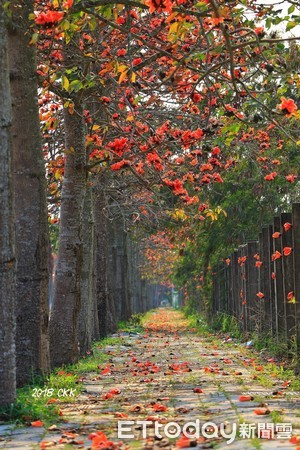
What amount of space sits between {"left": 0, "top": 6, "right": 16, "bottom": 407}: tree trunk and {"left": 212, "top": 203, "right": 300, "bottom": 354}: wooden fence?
396 cm

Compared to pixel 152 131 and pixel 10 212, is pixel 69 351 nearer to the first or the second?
pixel 152 131

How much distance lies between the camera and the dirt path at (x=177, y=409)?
6.29 metres

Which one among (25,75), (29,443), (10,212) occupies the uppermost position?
(25,75)

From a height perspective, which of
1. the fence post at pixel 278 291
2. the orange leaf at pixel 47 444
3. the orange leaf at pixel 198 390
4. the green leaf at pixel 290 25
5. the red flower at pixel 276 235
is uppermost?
the green leaf at pixel 290 25

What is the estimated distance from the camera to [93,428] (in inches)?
282

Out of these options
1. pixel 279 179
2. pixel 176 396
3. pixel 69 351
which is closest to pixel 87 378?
pixel 69 351

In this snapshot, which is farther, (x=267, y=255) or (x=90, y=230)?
(x=90, y=230)

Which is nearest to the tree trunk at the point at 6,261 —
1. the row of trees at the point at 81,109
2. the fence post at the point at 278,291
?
the row of trees at the point at 81,109

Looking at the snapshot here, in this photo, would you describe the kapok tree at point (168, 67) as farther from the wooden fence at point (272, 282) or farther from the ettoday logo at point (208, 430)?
the ettoday logo at point (208, 430)

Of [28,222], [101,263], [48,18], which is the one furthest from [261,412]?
[101,263]

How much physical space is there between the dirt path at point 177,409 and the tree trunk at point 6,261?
63cm

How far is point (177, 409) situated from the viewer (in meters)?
8.03

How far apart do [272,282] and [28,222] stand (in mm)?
4945

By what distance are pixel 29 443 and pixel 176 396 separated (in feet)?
9.75
